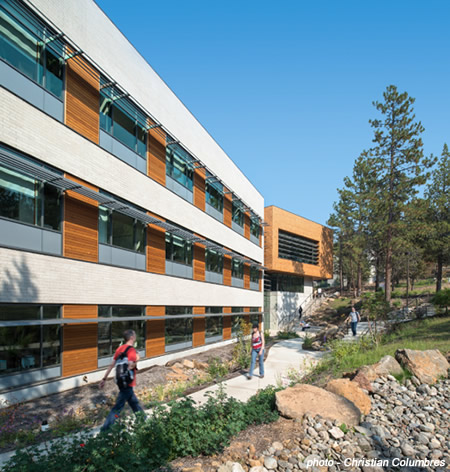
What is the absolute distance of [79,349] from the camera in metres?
11.9

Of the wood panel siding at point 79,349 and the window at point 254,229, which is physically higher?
the window at point 254,229

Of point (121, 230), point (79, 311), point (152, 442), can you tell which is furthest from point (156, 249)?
point (152, 442)

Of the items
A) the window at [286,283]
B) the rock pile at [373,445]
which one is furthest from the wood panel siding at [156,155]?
the window at [286,283]

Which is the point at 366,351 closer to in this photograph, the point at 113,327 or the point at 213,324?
the point at 113,327

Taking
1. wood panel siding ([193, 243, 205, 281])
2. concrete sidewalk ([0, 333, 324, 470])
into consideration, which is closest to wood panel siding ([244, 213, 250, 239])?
wood panel siding ([193, 243, 205, 281])

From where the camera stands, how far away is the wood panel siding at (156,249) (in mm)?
16281

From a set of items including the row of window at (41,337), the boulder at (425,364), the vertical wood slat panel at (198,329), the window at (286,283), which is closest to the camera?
the boulder at (425,364)

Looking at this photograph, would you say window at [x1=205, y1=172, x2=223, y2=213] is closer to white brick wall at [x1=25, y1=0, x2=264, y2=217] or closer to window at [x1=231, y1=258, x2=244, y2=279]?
white brick wall at [x1=25, y1=0, x2=264, y2=217]

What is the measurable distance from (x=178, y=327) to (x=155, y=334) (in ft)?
7.70

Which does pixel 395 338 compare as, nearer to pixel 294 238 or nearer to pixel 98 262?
pixel 98 262

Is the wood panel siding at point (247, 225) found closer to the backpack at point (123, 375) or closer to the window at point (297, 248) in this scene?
the window at point (297, 248)

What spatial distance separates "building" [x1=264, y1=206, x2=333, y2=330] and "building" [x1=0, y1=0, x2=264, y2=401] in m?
14.7

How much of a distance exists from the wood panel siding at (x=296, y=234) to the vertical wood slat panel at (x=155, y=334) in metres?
17.3

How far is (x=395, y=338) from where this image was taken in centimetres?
1684
